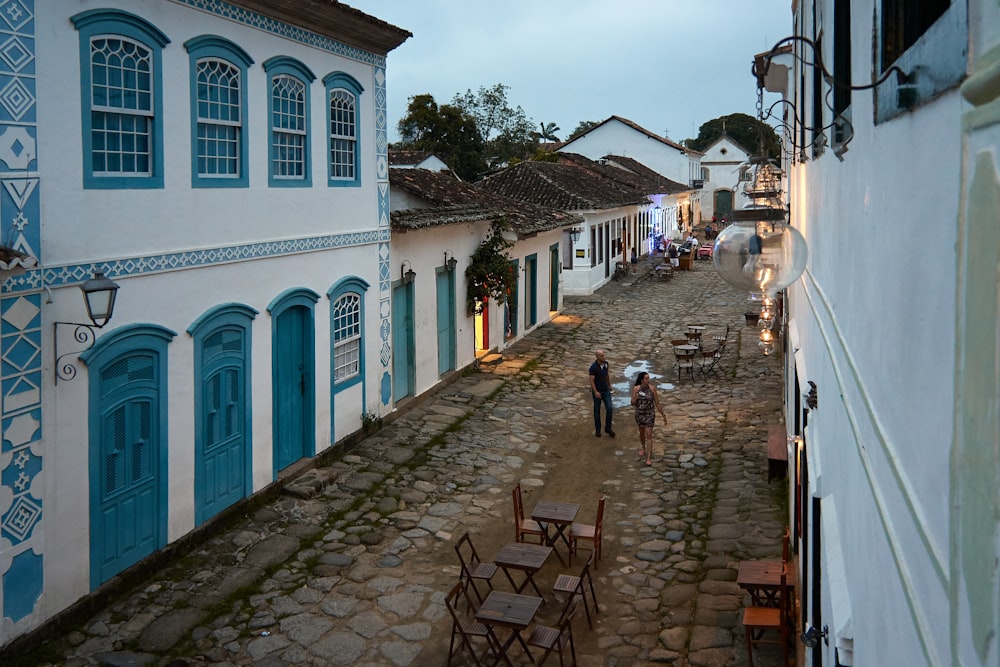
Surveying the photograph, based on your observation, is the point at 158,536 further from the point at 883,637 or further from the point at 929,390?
the point at 929,390

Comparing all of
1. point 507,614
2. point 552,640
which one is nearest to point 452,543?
point 507,614

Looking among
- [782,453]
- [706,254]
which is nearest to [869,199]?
[782,453]

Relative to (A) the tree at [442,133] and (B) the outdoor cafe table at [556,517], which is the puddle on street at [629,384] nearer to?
(B) the outdoor cafe table at [556,517]

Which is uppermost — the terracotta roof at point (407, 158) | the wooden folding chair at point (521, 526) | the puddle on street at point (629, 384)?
the terracotta roof at point (407, 158)

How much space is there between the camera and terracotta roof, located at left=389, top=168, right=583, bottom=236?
1571cm

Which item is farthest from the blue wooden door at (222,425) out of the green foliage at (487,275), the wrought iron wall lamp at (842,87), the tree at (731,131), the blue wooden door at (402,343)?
the tree at (731,131)

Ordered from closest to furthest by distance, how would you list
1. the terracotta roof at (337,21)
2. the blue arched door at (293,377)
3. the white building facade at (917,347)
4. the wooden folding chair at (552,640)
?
the white building facade at (917,347)
the wooden folding chair at (552,640)
the terracotta roof at (337,21)
the blue arched door at (293,377)

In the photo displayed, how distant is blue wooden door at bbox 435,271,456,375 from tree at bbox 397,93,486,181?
1203 inches

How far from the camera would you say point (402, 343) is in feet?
52.4

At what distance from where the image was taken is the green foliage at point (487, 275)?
1878 centimetres

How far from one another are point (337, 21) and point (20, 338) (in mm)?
6692

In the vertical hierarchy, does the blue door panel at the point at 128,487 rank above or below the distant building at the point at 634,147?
below

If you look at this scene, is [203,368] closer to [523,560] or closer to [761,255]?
[523,560]

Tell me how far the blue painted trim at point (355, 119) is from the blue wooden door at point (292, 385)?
2.06 metres
